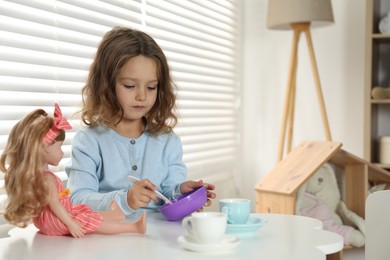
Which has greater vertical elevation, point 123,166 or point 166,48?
point 166,48

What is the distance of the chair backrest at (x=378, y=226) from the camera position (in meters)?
1.22

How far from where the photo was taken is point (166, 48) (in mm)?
2346

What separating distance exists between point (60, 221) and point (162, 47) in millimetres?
1303

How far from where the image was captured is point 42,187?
1085mm

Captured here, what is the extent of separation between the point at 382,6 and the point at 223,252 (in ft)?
Answer: 7.38

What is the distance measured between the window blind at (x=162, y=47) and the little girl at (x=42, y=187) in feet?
1.51

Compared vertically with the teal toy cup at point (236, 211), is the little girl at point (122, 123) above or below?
above

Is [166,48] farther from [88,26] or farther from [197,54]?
[88,26]

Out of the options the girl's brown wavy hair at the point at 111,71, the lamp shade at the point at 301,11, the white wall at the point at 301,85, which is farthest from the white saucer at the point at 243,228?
the white wall at the point at 301,85

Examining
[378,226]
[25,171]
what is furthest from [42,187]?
[378,226]

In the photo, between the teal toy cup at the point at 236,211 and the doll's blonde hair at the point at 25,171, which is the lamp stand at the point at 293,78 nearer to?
the teal toy cup at the point at 236,211

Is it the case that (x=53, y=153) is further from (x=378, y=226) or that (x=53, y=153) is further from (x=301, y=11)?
(x=301, y=11)

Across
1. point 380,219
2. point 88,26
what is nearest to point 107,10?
point 88,26

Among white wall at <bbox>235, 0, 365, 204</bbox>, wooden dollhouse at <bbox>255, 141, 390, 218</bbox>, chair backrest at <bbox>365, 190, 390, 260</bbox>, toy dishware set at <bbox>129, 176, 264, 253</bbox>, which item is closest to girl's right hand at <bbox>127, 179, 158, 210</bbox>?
toy dishware set at <bbox>129, 176, 264, 253</bbox>
